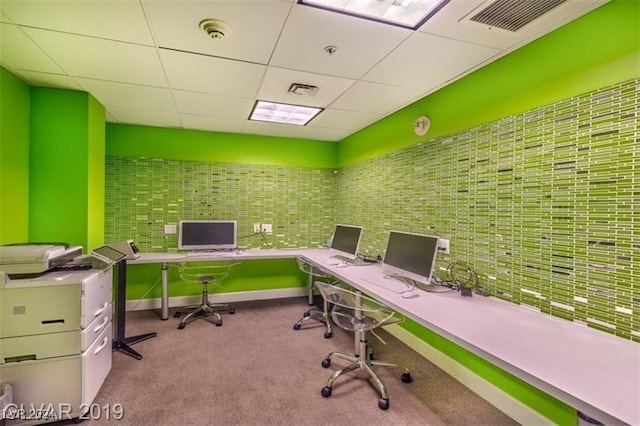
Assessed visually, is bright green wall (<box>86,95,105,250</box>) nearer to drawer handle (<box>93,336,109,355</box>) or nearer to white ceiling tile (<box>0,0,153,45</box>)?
drawer handle (<box>93,336,109,355</box>)

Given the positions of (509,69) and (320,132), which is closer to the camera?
(509,69)

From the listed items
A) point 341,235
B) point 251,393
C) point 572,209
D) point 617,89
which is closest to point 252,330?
point 251,393

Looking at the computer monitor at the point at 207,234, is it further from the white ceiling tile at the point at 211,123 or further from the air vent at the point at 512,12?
the air vent at the point at 512,12

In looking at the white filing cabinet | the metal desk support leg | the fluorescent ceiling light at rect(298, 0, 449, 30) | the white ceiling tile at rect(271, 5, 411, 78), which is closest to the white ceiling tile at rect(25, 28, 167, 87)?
the white ceiling tile at rect(271, 5, 411, 78)

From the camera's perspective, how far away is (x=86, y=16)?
66.2 inches

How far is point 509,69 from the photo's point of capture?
2.09 metres

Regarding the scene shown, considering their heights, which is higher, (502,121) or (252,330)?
(502,121)

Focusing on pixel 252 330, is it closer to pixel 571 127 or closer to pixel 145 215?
pixel 145 215

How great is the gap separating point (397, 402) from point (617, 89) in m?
2.30

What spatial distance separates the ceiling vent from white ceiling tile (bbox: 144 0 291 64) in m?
0.53

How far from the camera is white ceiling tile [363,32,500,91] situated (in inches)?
76.2

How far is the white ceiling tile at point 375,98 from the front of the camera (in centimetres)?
267

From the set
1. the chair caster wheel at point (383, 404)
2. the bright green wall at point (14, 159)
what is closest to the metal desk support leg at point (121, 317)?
the bright green wall at point (14, 159)

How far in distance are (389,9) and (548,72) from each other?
109 cm
